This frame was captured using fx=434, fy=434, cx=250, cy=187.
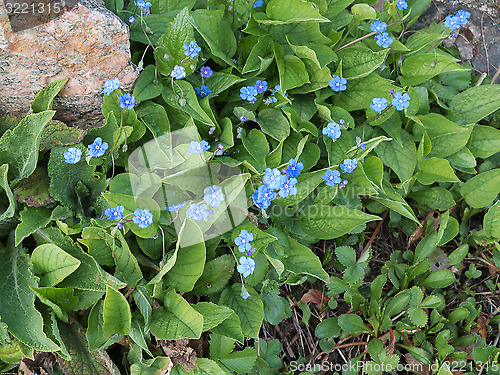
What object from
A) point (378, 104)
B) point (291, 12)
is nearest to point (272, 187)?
point (378, 104)

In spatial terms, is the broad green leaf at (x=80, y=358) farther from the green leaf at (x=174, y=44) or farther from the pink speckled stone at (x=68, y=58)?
the green leaf at (x=174, y=44)

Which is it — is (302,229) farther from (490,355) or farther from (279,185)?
(490,355)

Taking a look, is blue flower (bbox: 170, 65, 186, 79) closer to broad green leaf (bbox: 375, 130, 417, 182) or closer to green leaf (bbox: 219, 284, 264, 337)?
green leaf (bbox: 219, 284, 264, 337)

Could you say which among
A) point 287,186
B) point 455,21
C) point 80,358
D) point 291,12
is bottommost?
point 80,358

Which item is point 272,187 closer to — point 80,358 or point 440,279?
point 80,358

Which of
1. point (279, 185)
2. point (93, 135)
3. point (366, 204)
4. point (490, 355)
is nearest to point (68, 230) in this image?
point (93, 135)

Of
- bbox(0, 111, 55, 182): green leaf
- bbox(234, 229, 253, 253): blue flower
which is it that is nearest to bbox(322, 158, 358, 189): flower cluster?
bbox(234, 229, 253, 253): blue flower
